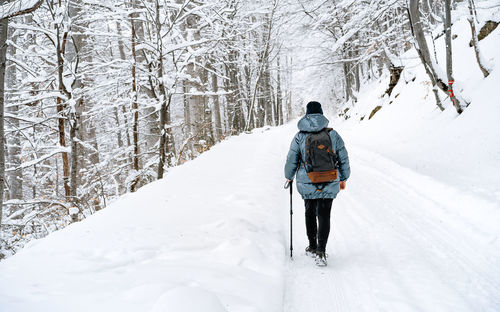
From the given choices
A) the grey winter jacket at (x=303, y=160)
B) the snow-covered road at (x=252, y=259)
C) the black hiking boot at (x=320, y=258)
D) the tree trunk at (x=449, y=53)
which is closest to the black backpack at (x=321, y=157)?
the grey winter jacket at (x=303, y=160)

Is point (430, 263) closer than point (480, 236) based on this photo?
Yes

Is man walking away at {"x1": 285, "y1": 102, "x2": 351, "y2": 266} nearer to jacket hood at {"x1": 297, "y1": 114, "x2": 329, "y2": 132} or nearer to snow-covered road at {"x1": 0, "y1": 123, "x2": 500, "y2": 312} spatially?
jacket hood at {"x1": 297, "y1": 114, "x2": 329, "y2": 132}

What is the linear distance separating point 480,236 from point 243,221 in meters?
3.34

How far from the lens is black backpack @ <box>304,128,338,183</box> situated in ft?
11.1

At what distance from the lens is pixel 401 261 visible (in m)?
3.45

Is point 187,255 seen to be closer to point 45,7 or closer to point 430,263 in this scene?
point 430,263

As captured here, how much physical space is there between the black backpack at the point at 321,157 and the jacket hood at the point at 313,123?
89mm

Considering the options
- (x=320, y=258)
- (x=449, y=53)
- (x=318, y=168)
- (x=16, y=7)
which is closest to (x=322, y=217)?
(x=320, y=258)

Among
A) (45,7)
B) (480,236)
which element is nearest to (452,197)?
(480,236)

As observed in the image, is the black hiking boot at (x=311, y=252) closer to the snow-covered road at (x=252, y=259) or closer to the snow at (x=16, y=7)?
the snow-covered road at (x=252, y=259)

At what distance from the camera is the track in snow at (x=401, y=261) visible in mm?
2730

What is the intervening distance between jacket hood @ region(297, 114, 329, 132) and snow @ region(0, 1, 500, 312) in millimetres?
1673

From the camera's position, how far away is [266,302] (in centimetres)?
255

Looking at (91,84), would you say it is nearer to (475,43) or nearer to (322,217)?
(322,217)
